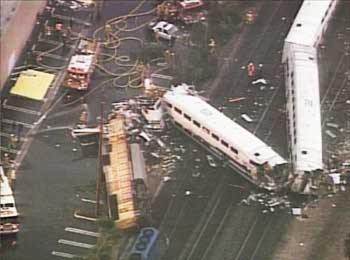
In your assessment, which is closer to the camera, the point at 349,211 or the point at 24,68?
the point at 349,211

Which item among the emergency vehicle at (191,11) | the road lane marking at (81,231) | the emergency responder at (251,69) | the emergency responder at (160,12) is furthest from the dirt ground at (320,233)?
the emergency responder at (160,12)

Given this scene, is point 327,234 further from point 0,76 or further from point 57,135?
point 0,76

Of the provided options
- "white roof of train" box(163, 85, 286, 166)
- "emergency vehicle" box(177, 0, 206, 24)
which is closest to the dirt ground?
"white roof of train" box(163, 85, 286, 166)

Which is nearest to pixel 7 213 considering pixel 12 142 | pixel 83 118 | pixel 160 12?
pixel 12 142

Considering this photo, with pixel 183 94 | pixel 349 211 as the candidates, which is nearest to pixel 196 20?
pixel 183 94

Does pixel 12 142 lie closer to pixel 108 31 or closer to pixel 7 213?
pixel 7 213

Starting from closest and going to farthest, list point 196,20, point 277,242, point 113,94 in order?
point 277,242, point 113,94, point 196,20

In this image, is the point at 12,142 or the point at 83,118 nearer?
the point at 12,142
